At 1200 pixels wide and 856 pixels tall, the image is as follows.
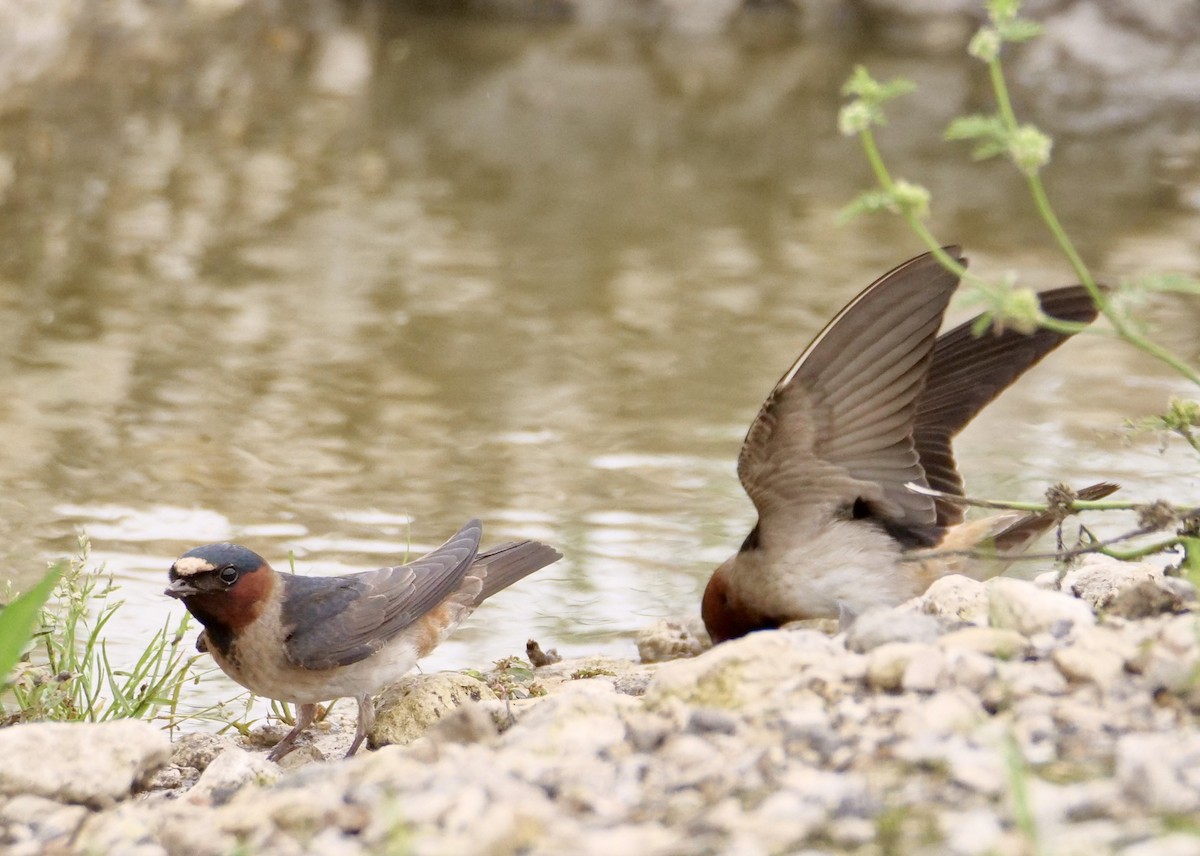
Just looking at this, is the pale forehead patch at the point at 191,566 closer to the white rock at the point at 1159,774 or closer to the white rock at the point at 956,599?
the white rock at the point at 956,599

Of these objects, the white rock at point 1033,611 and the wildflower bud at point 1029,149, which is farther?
the white rock at point 1033,611

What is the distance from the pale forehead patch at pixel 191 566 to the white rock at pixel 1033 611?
2.04 m

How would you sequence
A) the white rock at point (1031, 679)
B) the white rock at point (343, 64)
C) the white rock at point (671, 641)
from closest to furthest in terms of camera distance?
the white rock at point (1031, 679) → the white rock at point (671, 641) → the white rock at point (343, 64)

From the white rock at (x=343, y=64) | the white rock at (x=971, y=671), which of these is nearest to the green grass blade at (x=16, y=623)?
the white rock at (x=971, y=671)

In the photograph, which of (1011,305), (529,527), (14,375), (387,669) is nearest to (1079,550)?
(1011,305)

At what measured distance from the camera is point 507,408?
799cm

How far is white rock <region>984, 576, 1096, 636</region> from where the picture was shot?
3406mm

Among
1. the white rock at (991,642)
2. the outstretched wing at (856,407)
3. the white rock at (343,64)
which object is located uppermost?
the white rock at (343,64)

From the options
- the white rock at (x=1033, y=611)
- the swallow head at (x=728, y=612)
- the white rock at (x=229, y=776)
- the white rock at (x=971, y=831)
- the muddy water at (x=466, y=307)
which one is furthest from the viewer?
the muddy water at (x=466, y=307)

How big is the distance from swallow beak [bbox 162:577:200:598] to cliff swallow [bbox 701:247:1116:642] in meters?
1.58

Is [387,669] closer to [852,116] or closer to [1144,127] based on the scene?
[852,116]

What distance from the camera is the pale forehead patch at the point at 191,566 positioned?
4.30 meters

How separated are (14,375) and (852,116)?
5846 mm

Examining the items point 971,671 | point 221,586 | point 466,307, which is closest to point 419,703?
point 221,586
